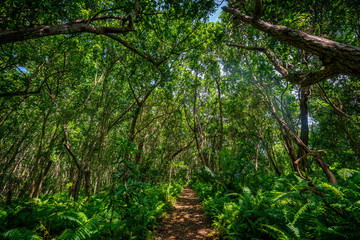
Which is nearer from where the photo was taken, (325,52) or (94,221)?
(325,52)

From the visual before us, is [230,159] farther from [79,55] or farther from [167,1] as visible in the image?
[79,55]

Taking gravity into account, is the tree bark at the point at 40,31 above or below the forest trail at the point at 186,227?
above

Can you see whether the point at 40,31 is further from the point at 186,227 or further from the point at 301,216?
the point at 186,227

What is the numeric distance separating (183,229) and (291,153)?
6.70 meters

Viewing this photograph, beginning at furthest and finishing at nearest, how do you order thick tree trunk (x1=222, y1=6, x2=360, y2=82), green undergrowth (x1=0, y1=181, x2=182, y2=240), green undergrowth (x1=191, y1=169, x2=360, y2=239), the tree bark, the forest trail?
the forest trail
green undergrowth (x1=0, y1=181, x2=182, y2=240)
the tree bark
green undergrowth (x1=191, y1=169, x2=360, y2=239)
thick tree trunk (x1=222, y1=6, x2=360, y2=82)

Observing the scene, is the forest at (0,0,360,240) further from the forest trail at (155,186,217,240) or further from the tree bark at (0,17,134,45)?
the forest trail at (155,186,217,240)

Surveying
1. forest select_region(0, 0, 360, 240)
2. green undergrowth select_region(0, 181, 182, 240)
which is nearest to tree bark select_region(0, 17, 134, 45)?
forest select_region(0, 0, 360, 240)

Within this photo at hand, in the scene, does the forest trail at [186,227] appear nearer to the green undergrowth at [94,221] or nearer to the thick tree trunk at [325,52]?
the green undergrowth at [94,221]

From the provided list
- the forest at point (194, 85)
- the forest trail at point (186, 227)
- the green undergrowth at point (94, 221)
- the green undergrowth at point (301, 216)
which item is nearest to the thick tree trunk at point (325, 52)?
the forest at point (194, 85)

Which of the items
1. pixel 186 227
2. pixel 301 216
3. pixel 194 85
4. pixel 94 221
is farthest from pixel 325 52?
pixel 194 85

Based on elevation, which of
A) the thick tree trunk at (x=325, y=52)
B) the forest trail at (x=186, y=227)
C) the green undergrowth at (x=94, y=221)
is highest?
the thick tree trunk at (x=325, y=52)

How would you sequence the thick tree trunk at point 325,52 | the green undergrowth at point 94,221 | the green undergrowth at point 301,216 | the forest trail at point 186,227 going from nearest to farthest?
the thick tree trunk at point 325,52 < the green undergrowth at point 301,216 < the green undergrowth at point 94,221 < the forest trail at point 186,227

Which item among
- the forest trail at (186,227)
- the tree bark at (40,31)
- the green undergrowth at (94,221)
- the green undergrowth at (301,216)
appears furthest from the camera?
the forest trail at (186,227)

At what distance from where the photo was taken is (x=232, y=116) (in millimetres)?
11922
